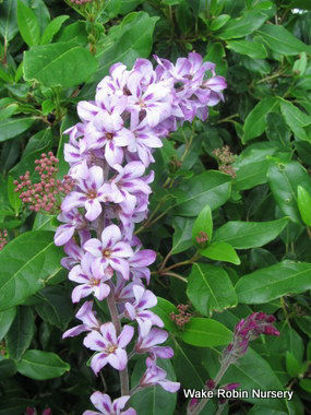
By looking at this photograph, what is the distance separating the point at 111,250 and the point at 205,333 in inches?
15.5

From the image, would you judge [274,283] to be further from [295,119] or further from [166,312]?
[295,119]

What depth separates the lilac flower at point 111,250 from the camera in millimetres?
1009

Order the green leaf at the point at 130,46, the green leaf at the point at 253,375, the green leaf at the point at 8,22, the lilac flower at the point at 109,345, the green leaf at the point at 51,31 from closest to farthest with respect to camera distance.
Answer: the lilac flower at the point at 109,345 < the green leaf at the point at 253,375 < the green leaf at the point at 130,46 < the green leaf at the point at 51,31 < the green leaf at the point at 8,22

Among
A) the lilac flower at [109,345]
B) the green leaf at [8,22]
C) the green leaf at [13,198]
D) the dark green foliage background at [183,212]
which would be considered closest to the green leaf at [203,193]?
the dark green foliage background at [183,212]

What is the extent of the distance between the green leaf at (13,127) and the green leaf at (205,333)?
2.51 feet

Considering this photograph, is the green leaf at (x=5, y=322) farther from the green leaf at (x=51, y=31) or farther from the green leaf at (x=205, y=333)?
the green leaf at (x=51, y=31)

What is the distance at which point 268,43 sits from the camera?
186 cm

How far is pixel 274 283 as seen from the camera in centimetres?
139

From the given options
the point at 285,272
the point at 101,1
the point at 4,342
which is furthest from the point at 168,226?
the point at 101,1

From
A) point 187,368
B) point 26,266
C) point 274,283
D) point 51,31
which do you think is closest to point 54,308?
point 26,266

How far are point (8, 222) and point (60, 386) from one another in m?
0.78

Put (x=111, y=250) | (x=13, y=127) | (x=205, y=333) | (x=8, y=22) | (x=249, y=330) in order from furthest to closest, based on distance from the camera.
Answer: (x=8, y=22) < (x=13, y=127) < (x=205, y=333) < (x=249, y=330) < (x=111, y=250)

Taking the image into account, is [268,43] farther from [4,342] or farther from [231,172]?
[4,342]

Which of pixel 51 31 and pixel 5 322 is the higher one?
pixel 51 31
